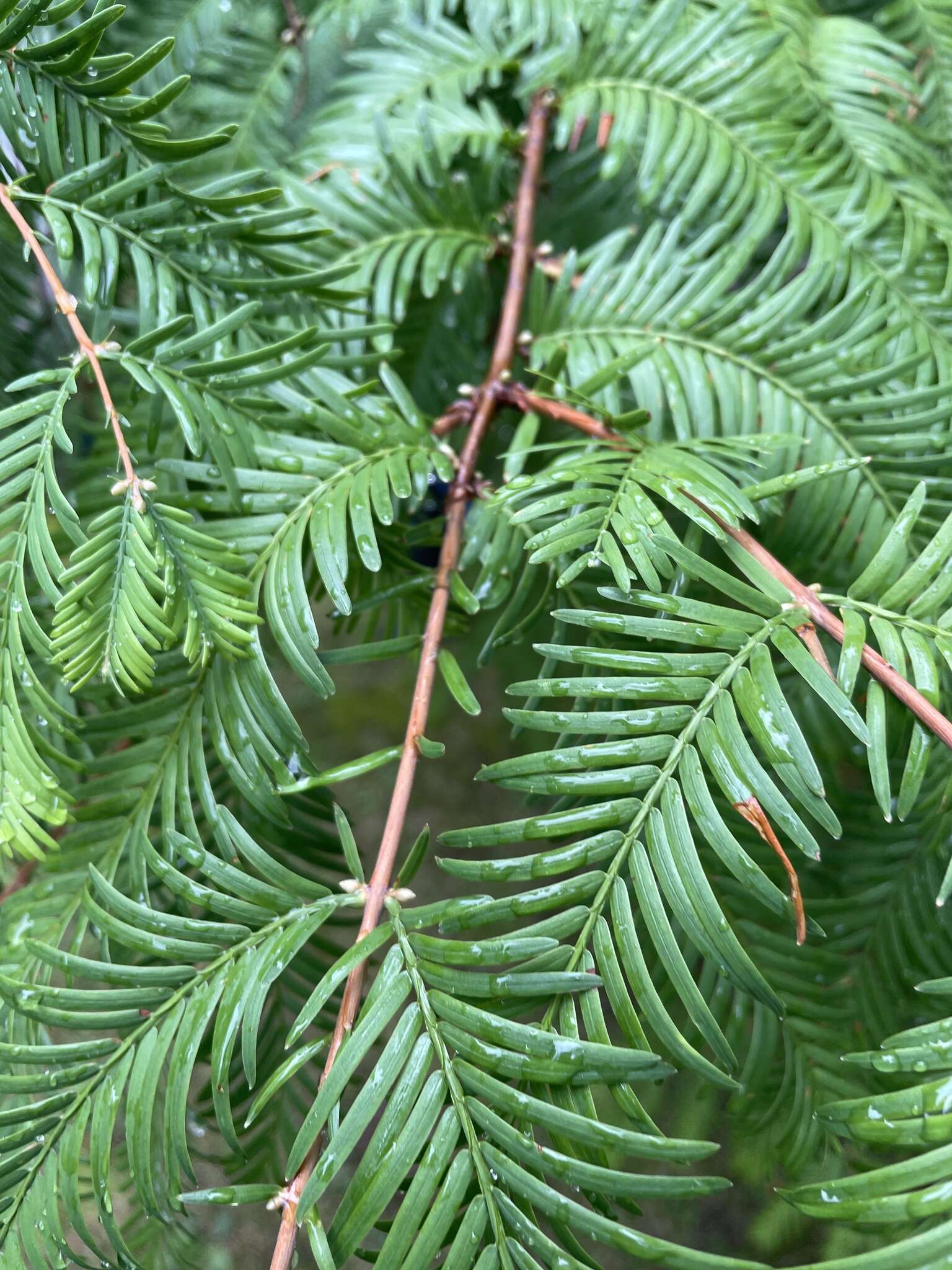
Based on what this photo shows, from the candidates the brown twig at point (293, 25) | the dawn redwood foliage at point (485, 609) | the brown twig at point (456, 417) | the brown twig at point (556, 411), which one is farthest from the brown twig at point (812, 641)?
the brown twig at point (293, 25)

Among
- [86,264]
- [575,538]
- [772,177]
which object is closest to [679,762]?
[575,538]

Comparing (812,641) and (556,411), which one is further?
(556,411)

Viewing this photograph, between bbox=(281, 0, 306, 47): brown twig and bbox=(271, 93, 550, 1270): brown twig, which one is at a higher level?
bbox=(281, 0, 306, 47): brown twig

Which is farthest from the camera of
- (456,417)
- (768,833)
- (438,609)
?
(456,417)

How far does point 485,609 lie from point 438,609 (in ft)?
0.27

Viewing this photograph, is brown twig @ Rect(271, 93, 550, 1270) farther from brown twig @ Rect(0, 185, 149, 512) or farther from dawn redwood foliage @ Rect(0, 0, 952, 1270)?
brown twig @ Rect(0, 185, 149, 512)

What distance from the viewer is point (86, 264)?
16.9 inches

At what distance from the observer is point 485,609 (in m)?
0.54

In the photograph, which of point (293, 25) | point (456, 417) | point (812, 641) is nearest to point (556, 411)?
point (456, 417)

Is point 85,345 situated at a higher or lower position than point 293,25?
lower

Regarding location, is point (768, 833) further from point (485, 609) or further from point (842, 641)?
point (485, 609)

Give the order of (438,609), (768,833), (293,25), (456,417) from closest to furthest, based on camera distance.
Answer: (768,833) → (438,609) → (456,417) → (293,25)

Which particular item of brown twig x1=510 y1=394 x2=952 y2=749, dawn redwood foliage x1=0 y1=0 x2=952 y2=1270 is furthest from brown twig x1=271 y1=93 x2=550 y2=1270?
brown twig x1=510 y1=394 x2=952 y2=749

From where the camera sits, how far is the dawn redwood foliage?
336mm
